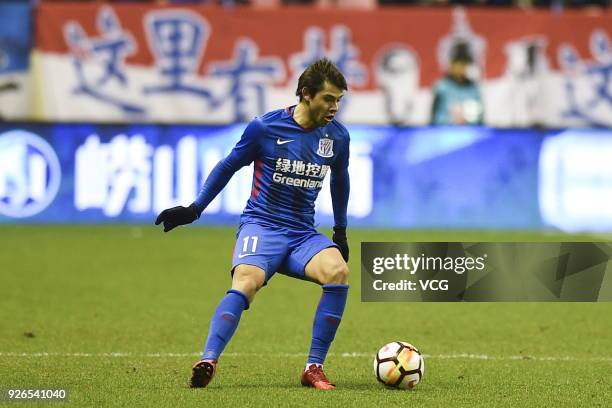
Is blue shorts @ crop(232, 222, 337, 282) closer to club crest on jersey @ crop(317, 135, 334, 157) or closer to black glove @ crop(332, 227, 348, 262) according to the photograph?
black glove @ crop(332, 227, 348, 262)

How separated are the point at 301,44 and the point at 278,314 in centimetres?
946

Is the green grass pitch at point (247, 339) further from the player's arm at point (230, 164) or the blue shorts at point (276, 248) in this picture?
the player's arm at point (230, 164)

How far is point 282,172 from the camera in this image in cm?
721

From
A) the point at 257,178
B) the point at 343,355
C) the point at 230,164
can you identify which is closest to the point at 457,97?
the point at 343,355

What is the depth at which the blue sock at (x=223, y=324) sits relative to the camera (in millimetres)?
6766

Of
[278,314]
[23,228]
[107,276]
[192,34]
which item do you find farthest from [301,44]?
[278,314]

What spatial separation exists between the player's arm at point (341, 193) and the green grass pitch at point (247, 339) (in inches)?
31.0

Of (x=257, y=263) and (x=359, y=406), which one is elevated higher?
(x=257, y=263)

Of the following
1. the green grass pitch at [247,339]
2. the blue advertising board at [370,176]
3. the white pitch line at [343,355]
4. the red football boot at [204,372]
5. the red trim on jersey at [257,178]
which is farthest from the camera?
the blue advertising board at [370,176]

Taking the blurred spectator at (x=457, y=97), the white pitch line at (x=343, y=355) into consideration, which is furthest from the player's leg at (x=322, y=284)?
the blurred spectator at (x=457, y=97)

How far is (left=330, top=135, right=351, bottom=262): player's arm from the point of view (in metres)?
7.39

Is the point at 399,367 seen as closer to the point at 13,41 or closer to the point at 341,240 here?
the point at 341,240

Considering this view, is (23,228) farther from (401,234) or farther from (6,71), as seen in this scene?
(401,234)

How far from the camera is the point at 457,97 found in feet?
63.3
